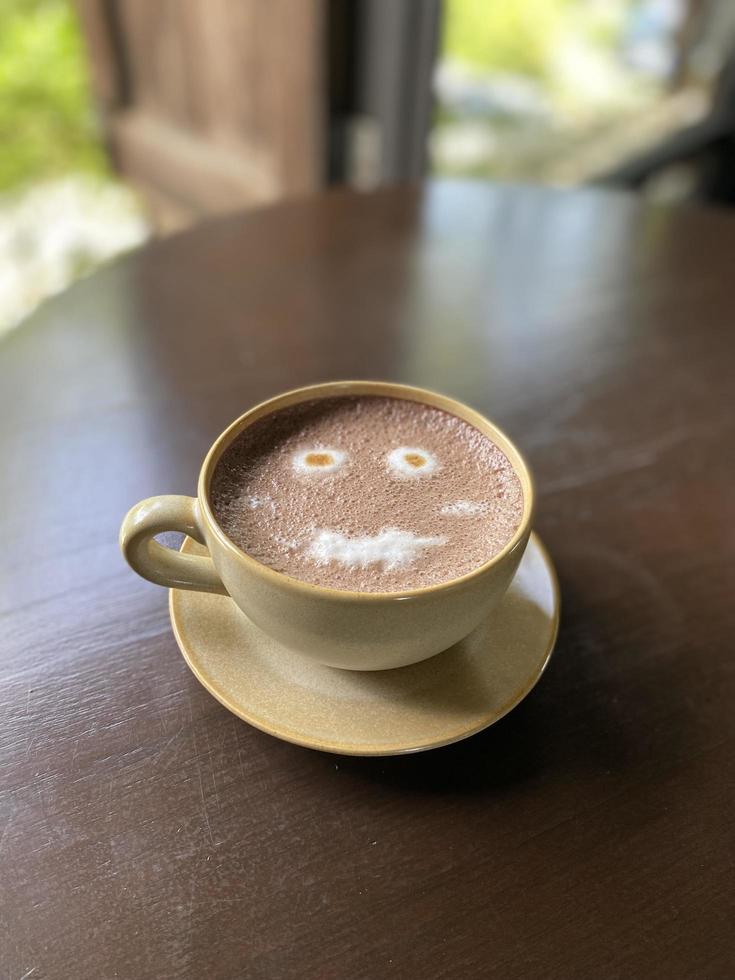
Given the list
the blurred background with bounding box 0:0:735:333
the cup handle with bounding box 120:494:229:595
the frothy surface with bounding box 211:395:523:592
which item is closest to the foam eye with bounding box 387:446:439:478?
the frothy surface with bounding box 211:395:523:592

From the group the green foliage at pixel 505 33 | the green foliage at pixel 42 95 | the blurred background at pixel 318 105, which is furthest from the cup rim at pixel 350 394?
the green foliage at pixel 42 95

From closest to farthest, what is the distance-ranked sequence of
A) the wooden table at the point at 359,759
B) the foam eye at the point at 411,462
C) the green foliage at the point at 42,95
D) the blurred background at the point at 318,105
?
the wooden table at the point at 359,759 → the foam eye at the point at 411,462 → the blurred background at the point at 318,105 → the green foliage at the point at 42,95

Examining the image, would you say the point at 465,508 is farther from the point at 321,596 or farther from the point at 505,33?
the point at 505,33

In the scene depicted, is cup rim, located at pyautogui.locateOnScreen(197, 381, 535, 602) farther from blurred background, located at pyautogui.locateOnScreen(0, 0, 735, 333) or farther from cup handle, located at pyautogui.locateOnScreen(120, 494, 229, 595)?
blurred background, located at pyautogui.locateOnScreen(0, 0, 735, 333)

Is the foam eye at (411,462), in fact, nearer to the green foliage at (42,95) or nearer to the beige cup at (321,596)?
the beige cup at (321,596)

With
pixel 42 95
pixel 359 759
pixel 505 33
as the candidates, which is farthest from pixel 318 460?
pixel 42 95
